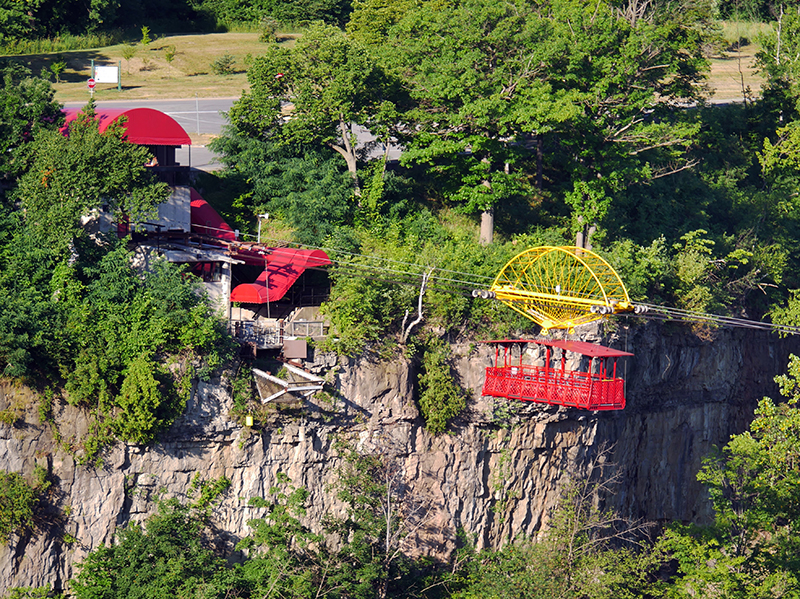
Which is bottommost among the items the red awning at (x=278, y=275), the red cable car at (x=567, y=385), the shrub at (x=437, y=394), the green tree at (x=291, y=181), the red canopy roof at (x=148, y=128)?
the shrub at (x=437, y=394)

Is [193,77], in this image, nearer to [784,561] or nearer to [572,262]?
[572,262]

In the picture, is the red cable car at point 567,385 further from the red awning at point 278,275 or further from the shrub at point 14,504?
the shrub at point 14,504

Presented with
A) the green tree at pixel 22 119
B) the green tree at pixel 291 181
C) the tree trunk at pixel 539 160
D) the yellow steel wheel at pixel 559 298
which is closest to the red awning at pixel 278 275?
the green tree at pixel 291 181

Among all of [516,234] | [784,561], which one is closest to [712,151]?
[516,234]

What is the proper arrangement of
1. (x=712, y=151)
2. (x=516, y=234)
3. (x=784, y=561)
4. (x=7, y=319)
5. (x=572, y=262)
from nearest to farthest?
(x=7, y=319) → (x=784, y=561) → (x=572, y=262) → (x=516, y=234) → (x=712, y=151)

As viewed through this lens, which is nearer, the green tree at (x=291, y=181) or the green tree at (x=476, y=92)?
the green tree at (x=291, y=181)

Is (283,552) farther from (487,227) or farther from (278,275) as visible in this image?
(487,227)
